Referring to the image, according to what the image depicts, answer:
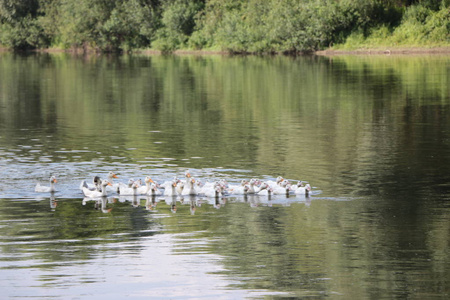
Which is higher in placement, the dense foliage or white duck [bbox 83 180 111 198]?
the dense foliage

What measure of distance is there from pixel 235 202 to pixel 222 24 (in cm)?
7730

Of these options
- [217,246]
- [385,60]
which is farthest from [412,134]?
[385,60]

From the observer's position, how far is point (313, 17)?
82.6 meters

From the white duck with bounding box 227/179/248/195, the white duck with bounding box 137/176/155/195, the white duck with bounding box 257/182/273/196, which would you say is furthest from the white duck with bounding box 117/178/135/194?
the white duck with bounding box 257/182/273/196

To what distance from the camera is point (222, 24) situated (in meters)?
93.7

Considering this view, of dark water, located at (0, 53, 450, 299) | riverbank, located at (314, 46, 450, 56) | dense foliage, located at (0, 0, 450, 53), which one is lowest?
dark water, located at (0, 53, 450, 299)

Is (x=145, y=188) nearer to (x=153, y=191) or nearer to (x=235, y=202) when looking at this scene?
(x=153, y=191)

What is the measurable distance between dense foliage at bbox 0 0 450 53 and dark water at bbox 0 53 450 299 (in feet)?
123

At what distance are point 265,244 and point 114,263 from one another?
2.64 meters

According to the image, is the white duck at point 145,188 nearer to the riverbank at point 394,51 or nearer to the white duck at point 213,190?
the white duck at point 213,190

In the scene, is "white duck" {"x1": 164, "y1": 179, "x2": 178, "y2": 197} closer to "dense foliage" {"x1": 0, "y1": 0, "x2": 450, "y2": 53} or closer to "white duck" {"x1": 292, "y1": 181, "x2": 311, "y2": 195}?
"white duck" {"x1": 292, "y1": 181, "x2": 311, "y2": 195}

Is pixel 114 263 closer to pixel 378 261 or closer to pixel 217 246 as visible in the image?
pixel 217 246

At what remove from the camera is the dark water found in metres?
12.2

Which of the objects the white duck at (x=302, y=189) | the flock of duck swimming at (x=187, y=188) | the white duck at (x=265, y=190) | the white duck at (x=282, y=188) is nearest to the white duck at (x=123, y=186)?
the flock of duck swimming at (x=187, y=188)
